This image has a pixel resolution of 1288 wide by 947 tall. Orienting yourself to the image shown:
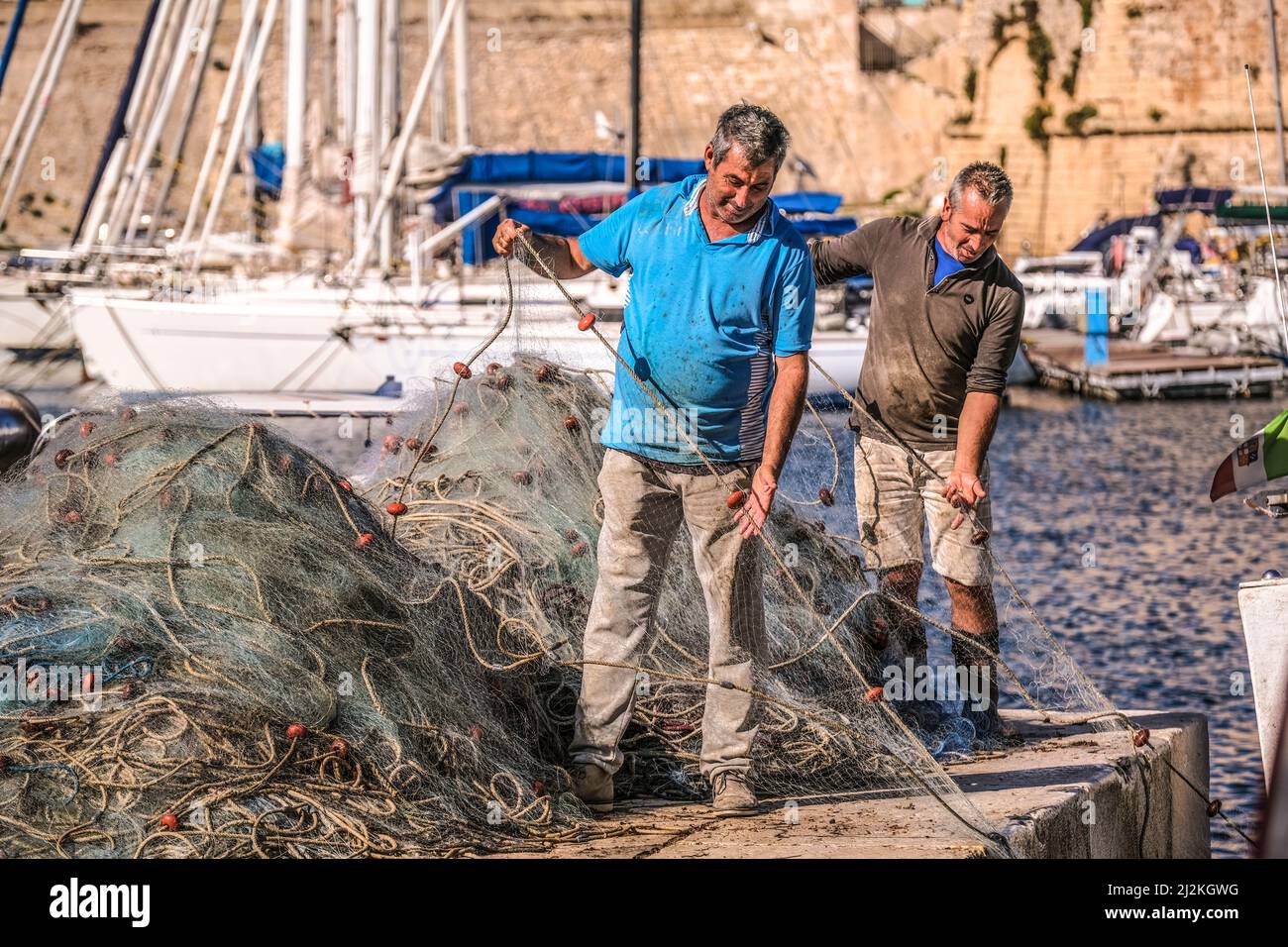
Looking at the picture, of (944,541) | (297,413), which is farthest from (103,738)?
(297,413)

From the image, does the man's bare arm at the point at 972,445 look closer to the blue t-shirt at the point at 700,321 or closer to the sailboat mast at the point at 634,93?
the blue t-shirt at the point at 700,321

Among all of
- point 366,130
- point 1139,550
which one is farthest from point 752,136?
point 366,130

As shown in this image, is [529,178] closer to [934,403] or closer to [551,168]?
[551,168]

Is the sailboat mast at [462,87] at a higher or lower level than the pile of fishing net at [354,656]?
higher

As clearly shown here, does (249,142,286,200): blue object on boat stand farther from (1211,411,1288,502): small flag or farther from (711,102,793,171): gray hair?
(711,102,793,171): gray hair

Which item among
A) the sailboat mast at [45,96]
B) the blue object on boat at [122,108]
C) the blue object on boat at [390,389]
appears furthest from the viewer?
the blue object on boat at [122,108]

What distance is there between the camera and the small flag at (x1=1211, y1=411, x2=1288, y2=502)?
19.1 ft

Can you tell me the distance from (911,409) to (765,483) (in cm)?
136

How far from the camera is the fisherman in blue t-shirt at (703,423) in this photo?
15.5 ft

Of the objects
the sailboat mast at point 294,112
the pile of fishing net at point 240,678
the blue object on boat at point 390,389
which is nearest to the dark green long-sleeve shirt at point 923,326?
the pile of fishing net at point 240,678

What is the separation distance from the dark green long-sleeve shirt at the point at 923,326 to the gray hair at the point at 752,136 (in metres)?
1.27

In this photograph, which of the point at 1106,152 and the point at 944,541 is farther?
the point at 1106,152
